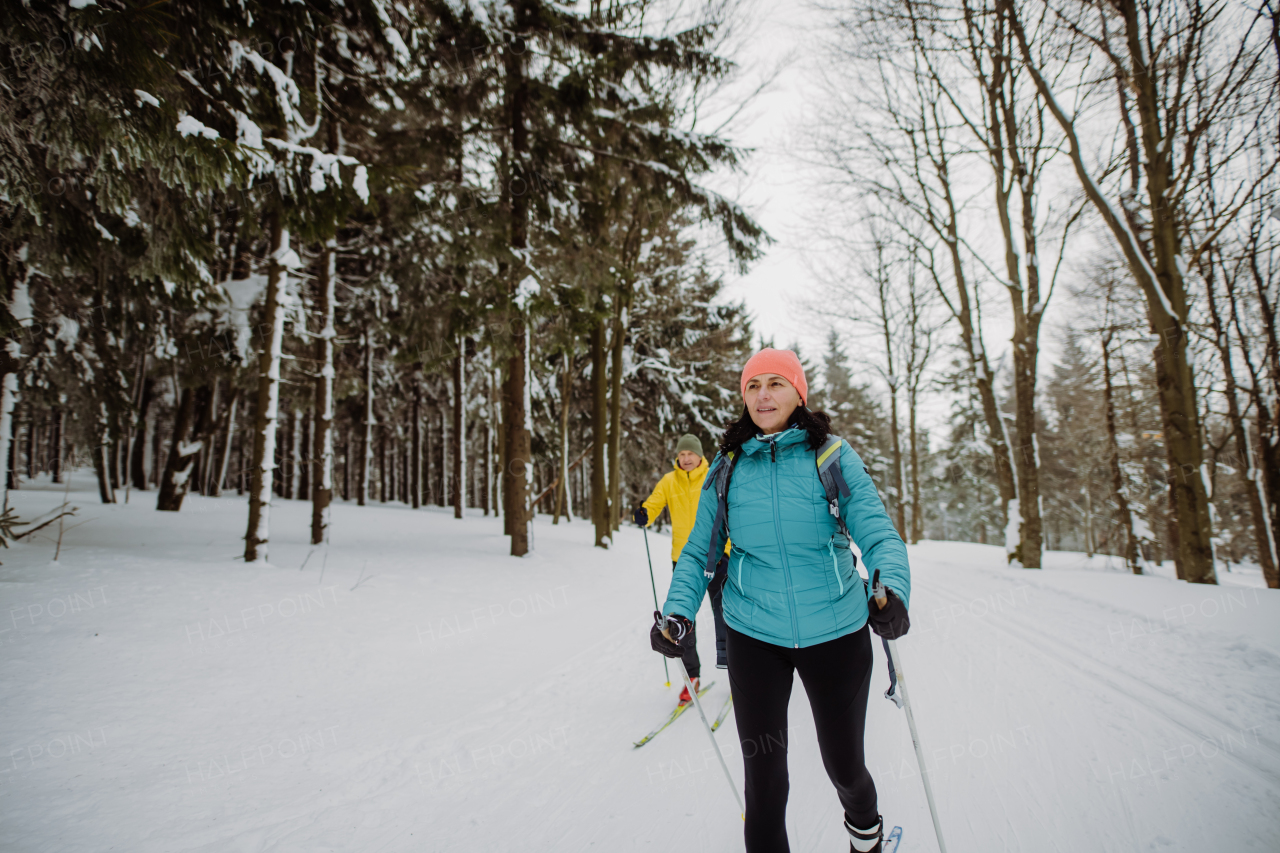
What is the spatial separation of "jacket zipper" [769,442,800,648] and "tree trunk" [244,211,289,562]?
6968 millimetres

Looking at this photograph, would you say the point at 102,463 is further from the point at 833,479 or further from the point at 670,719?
the point at 833,479

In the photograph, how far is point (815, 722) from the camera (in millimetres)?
1861

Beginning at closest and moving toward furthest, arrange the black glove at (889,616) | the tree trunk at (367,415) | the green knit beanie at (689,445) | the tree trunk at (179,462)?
1. the black glove at (889,616)
2. the green knit beanie at (689,445)
3. the tree trunk at (179,462)
4. the tree trunk at (367,415)

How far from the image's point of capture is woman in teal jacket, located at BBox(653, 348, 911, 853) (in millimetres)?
1868

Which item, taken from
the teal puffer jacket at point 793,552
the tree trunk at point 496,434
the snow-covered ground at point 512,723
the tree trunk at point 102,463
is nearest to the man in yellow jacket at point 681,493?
the snow-covered ground at point 512,723

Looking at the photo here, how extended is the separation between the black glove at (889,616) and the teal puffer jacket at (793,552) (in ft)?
0.13

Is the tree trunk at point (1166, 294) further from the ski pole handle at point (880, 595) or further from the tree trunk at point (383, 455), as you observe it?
the tree trunk at point (383, 455)

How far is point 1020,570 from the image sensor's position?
9.18 m

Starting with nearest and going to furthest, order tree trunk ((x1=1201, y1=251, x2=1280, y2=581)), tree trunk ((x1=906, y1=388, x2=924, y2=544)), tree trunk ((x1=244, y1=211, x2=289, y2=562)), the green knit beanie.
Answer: the green knit beanie
tree trunk ((x1=244, y1=211, x2=289, y2=562))
tree trunk ((x1=1201, y1=251, x2=1280, y2=581))
tree trunk ((x1=906, y1=388, x2=924, y2=544))

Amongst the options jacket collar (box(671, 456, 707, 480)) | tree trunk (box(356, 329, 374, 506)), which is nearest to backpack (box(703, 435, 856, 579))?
jacket collar (box(671, 456, 707, 480))

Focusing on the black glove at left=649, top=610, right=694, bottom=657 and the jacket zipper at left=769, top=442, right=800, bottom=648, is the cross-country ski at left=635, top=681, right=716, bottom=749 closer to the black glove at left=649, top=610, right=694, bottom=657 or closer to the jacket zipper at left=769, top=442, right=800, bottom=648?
the black glove at left=649, top=610, right=694, bottom=657

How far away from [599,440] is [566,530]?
4.09 metres

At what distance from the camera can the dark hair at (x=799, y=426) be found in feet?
6.68

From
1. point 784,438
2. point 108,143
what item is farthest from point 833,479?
point 108,143
